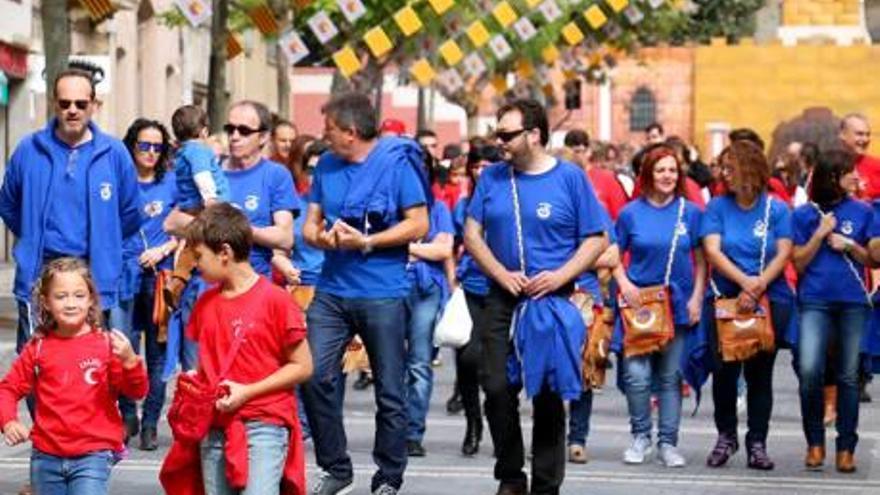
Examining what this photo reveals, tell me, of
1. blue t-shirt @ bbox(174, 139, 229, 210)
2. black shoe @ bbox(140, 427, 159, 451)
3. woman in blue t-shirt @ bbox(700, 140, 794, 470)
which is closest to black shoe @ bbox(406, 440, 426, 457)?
black shoe @ bbox(140, 427, 159, 451)

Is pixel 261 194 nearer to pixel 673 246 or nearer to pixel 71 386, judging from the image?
pixel 673 246

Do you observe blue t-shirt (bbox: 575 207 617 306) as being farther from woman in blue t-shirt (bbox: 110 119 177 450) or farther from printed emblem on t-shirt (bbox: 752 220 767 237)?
woman in blue t-shirt (bbox: 110 119 177 450)

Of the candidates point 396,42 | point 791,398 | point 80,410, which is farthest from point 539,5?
point 80,410

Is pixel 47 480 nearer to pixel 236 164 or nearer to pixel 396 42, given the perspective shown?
pixel 236 164

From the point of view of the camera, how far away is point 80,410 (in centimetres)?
977

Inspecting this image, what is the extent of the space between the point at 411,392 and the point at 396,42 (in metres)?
35.9

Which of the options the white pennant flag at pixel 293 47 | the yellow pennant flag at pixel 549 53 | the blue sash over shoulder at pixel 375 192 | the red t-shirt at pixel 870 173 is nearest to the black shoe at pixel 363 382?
the red t-shirt at pixel 870 173

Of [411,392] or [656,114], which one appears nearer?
[411,392]

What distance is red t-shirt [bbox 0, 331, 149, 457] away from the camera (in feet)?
31.9

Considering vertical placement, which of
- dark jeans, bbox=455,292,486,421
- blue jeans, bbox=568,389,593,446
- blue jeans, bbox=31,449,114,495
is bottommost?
blue jeans, bbox=568,389,593,446

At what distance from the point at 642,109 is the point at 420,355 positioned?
9713 centimetres

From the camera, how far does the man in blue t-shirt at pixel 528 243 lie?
1261cm

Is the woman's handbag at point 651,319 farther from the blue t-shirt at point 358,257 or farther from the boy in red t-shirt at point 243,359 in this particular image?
the boy in red t-shirt at point 243,359

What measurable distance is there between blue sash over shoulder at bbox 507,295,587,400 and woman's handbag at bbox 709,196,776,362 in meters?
2.39
